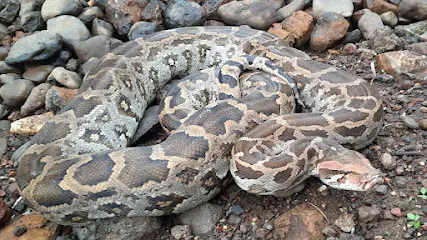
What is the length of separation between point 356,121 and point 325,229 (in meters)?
1.75

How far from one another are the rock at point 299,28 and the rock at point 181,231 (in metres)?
4.90

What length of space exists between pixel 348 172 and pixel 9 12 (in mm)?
8540

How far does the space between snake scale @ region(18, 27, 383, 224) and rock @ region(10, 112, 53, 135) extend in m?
1.06

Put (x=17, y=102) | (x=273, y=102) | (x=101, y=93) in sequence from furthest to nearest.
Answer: (x=17, y=102)
(x=101, y=93)
(x=273, y=102)

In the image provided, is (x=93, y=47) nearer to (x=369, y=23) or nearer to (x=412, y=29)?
(x=369, y=23)

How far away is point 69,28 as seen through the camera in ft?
32.1

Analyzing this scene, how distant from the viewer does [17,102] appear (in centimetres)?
887

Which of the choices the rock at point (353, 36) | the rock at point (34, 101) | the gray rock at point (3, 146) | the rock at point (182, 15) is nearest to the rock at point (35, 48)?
the rock at point (34, 101)

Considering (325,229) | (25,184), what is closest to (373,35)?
(325,229)

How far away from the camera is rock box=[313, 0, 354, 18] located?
964 centimetres

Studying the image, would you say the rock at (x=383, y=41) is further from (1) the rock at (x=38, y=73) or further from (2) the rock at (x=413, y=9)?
(1) the rock at (x=38, y=73)

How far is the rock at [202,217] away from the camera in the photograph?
6.21 metres

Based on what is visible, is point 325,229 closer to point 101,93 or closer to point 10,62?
point 101,93

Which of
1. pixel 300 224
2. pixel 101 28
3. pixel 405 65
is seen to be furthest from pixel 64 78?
pixel 405 65
